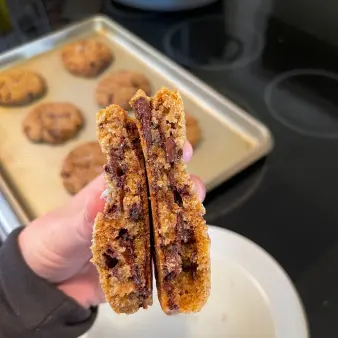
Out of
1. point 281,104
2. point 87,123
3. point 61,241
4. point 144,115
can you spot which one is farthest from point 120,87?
point 144,115

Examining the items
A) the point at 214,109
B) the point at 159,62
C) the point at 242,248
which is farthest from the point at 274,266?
the point at 159,62

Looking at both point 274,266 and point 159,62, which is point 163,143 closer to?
point 274,266

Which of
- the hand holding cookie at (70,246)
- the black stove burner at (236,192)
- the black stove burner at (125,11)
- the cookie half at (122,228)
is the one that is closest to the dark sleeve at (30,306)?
the hand holding cookie at (70,246)

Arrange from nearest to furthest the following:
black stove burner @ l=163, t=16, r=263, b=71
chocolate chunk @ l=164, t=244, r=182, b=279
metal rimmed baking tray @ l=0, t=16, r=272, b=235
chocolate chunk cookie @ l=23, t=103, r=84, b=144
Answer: chocolate chunk @ l=164, t=244, r=182, b=279 < metal rimmed baking tray @ l=0, t=16, r=272, b=235 < chocolate chunk cookie @ l=23, t=103, r=84, b=144 < black stove burner @ l=163, t=16, r=263, b=71

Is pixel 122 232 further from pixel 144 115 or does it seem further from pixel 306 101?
pixel 306 101

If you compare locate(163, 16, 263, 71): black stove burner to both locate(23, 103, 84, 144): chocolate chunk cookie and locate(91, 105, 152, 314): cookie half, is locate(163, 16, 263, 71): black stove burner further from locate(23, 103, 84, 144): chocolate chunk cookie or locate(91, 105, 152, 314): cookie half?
locate(91, 105, 152, 314): cookie half

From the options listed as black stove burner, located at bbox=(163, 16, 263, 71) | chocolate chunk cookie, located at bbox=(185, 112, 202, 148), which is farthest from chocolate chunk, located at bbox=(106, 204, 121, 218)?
black stove burner, located at bbox=(163, 16, 263, 71)

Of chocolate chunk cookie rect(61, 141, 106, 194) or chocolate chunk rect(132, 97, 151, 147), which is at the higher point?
chocolate chunk rect(132, 97, 151, 147)
